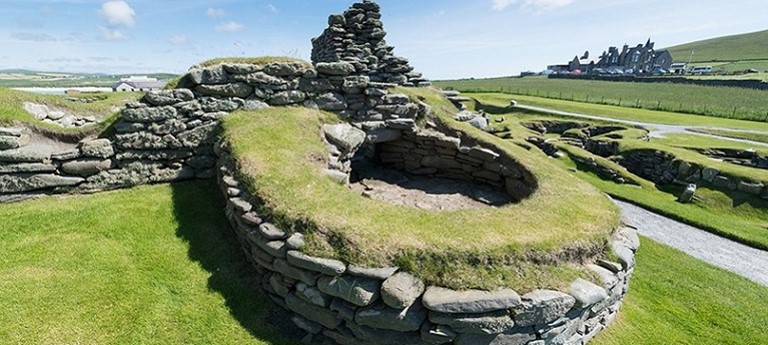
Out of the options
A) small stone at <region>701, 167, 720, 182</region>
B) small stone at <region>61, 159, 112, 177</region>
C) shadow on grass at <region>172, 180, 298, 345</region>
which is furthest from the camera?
small stone at <region>701, 167, 720, 182</region>

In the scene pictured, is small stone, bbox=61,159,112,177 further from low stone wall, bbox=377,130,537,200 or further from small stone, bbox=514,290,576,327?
small stone, bbox=514,290,576,327

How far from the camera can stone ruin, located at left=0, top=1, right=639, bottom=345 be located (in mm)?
4488

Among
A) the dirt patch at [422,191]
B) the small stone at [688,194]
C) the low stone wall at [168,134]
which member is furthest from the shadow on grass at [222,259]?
the small stone at [688,194]

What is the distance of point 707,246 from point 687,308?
7.56 meters

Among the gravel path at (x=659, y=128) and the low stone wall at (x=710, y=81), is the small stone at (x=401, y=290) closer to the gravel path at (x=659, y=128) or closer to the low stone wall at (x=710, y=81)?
the gravel path at (x=659, y=128)

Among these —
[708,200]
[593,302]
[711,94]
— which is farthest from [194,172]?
[711,94]

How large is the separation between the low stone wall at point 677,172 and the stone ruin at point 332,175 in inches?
658

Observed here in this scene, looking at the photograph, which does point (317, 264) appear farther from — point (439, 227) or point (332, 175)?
point (332, 175)

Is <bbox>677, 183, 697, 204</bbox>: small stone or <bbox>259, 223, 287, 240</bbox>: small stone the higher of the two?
<bbox>259, 223, 287, 240</bbox>: small stone

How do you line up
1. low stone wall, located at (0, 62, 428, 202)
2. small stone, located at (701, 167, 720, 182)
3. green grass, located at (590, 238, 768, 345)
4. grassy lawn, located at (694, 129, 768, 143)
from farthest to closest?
grassy lawn, located at (694, 129, 768, 143) → small stone, located at (701, 167, 720, 182) → low stone wall, located at (0, 62, 428, 202) → green grass, located at (590, 238, 768, 345)

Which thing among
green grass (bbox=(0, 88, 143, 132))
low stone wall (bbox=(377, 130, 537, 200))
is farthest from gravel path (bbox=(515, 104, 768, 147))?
green grass (bbox=(0, 88, 143, 132))

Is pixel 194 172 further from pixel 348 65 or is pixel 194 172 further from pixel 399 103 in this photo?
pixel 399 103

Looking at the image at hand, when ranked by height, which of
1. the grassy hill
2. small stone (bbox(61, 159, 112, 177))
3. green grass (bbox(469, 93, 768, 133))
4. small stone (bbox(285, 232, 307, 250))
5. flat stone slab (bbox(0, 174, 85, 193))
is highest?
the grassy hill

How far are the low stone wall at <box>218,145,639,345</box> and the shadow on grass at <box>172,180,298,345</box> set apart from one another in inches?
11.7
